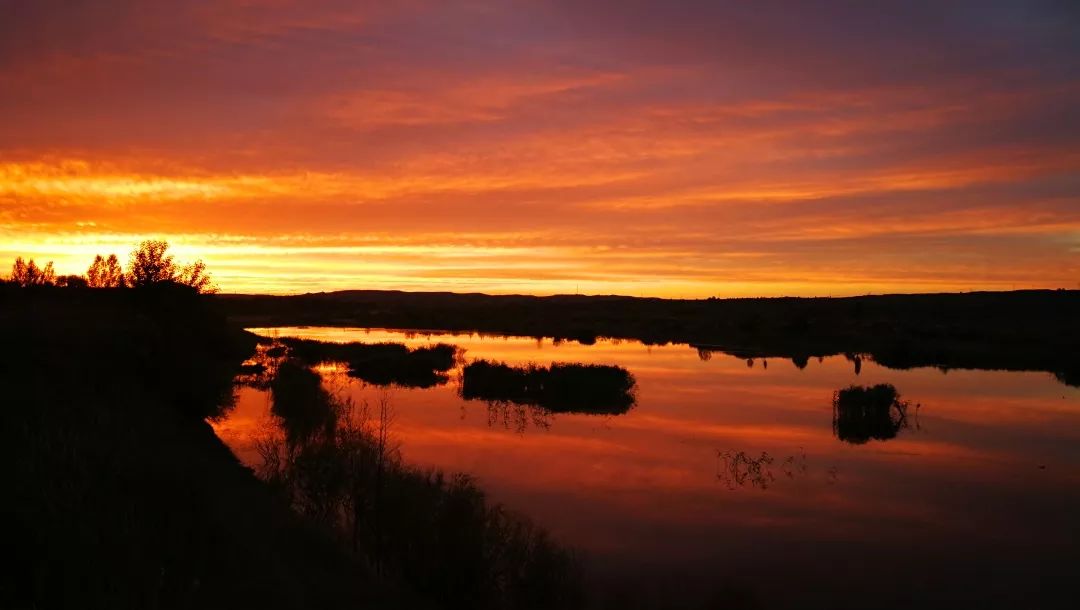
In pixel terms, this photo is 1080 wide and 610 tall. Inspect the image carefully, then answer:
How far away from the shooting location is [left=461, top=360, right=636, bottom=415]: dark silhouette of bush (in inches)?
1152

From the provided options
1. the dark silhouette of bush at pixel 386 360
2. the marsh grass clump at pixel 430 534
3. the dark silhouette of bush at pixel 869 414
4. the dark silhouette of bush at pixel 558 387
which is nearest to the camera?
the marsh grass clump at pixel 430 534

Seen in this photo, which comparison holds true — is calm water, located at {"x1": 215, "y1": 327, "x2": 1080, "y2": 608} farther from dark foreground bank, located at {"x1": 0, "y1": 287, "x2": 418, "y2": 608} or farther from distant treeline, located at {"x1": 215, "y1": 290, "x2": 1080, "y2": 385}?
distant treeline, located at {"x1": 215, "y1": 290, "x2": 1080, "y2": 385}

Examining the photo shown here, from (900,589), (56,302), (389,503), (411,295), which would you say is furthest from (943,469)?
(411,295)

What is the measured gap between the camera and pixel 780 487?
17594 mm

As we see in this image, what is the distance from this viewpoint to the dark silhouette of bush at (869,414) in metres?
23.9

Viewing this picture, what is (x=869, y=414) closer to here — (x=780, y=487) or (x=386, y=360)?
(x=780, y=487)

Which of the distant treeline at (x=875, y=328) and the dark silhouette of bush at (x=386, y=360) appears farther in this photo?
the distant treeline at (x=875, y=328)

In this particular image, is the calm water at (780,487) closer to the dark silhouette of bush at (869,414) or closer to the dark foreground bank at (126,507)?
the dark silhouette of bush at (869,414)

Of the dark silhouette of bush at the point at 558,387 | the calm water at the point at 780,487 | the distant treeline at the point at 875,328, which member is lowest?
the calm water at the point at 780,487

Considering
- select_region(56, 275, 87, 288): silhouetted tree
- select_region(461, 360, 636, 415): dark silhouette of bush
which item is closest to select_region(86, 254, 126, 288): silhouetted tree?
select_region(56, 275, 87, 288): silhouetted tree

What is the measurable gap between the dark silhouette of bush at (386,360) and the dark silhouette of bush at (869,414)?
16.4 meters

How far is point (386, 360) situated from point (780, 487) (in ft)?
79.3

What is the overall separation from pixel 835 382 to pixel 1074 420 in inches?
414

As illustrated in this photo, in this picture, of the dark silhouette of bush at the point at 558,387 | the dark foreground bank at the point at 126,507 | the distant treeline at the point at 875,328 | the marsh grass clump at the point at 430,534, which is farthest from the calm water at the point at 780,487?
the distant treeline at the point at 875,328
